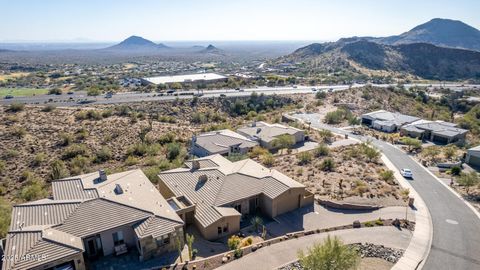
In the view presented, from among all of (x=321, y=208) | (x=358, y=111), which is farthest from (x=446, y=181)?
(x=358, y=111)

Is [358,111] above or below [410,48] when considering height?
below

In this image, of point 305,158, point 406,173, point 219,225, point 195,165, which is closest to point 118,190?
point 195,165

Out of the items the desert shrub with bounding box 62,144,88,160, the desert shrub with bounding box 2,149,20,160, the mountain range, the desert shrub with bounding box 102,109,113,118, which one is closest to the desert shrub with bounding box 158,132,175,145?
the desert shrub with bounding box 62,144,88,160

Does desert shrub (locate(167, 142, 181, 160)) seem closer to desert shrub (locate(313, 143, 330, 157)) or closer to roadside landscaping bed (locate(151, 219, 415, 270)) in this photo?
desert shrub (locate(313, 143, 330, 157))

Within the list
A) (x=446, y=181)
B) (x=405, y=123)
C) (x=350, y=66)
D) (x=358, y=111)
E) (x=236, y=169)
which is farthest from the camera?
(x=350, y=66)

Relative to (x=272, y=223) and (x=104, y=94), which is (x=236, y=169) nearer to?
(x=272, y=223)

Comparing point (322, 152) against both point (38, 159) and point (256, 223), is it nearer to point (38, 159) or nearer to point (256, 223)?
point (256, 223)

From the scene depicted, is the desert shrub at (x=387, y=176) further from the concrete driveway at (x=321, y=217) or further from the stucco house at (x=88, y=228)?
the stucco house at (x=88, y=228)
